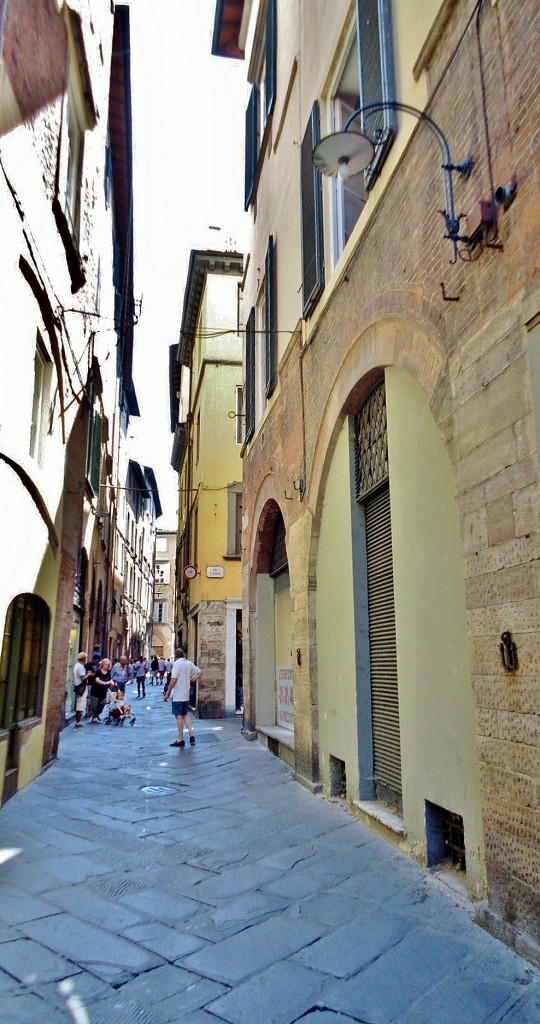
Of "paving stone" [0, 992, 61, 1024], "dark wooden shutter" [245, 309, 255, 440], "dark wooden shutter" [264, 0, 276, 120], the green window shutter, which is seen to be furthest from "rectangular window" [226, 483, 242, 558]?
"paving stone" [0, 992, 61, 1024]

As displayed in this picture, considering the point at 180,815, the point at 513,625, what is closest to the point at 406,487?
the point at 513,625

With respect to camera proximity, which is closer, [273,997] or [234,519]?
[273,997]

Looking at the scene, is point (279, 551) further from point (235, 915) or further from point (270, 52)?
point (270, 52)

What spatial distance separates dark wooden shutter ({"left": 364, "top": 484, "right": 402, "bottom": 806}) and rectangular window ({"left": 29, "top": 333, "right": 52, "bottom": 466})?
361 cm

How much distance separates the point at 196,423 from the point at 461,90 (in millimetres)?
17254

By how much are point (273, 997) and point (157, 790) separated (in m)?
4.55

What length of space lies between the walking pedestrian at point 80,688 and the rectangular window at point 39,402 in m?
7.16

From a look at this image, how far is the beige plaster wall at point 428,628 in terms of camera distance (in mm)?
3736

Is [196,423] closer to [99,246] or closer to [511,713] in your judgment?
[99,246]

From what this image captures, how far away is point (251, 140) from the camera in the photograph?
12070 mm

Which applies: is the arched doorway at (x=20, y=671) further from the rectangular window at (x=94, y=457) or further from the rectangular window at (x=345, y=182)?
the rectangular window at (x=94, y=457)

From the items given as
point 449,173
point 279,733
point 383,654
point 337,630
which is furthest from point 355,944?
point 279,733

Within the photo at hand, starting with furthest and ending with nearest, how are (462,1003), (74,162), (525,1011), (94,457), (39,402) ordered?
(94,457), (74,162), (39,402), (462,1003), (525,1011)

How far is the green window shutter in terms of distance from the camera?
4914mm
